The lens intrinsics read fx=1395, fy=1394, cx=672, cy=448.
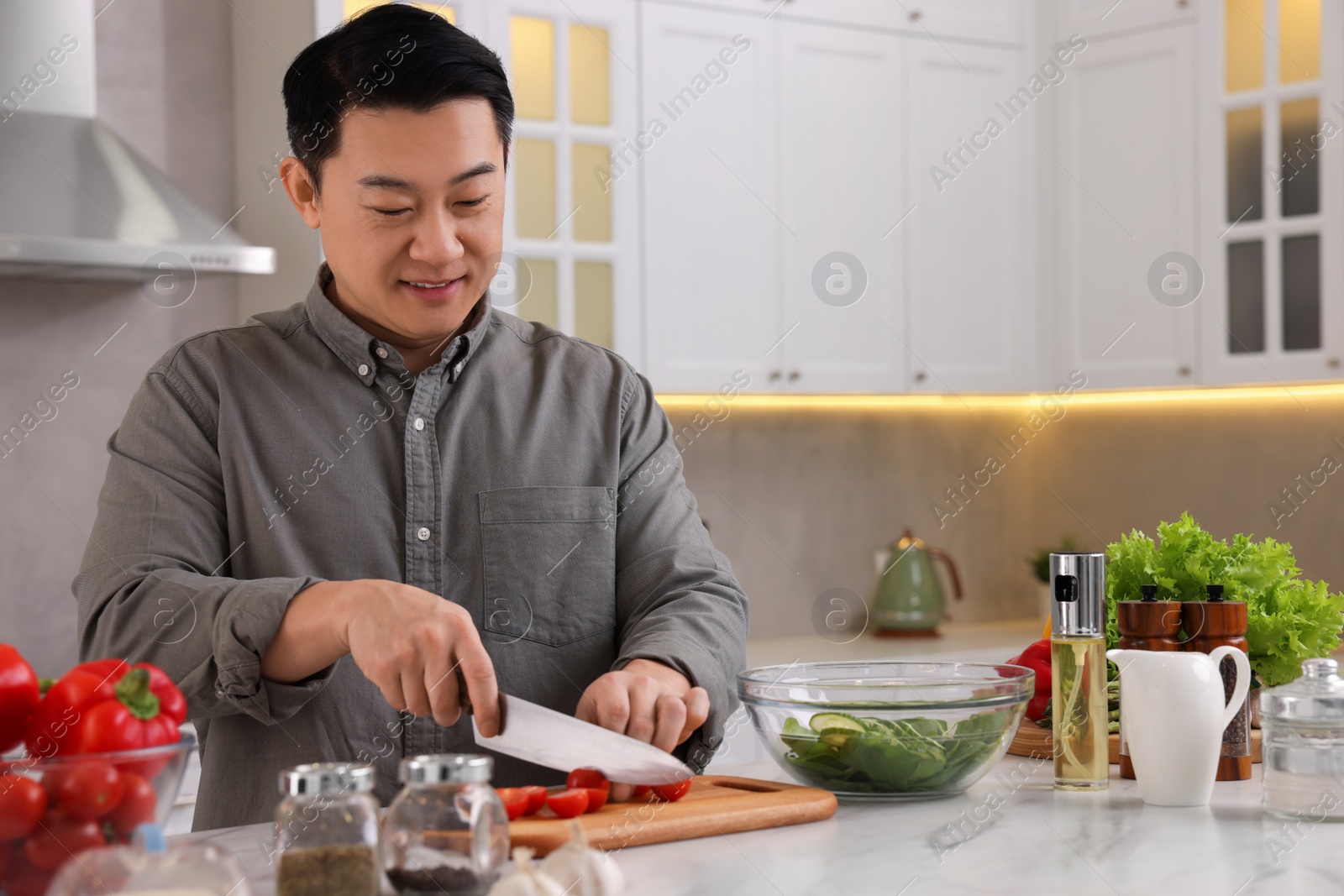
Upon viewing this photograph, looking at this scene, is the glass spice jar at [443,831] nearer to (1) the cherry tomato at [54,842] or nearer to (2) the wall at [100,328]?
(1) the cherry tomato at [54,842]

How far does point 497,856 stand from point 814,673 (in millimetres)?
527

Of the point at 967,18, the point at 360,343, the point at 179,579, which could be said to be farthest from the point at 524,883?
the point at 967,18

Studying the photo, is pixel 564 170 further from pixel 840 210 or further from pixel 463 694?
pixel 463 694

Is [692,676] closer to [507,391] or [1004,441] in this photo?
[507,391]

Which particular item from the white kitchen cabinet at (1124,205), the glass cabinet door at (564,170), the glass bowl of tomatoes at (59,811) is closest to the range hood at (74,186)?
the glass cabinet door at (564,170)

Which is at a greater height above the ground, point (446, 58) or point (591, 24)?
point (591, 24)

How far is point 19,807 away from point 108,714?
0.24 feet

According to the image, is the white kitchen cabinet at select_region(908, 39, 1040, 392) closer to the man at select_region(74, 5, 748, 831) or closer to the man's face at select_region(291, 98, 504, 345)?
the man at select_region(74, 5, 748, 831)

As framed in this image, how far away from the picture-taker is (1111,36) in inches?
135

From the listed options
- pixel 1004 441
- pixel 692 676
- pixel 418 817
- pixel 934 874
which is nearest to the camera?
pixel 418 817

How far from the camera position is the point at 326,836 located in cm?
80

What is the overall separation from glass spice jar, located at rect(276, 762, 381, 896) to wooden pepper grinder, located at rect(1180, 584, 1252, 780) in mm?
790

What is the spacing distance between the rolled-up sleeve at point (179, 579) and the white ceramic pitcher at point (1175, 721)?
0.69 meters

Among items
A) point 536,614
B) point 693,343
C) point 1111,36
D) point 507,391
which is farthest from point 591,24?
point 536,614
